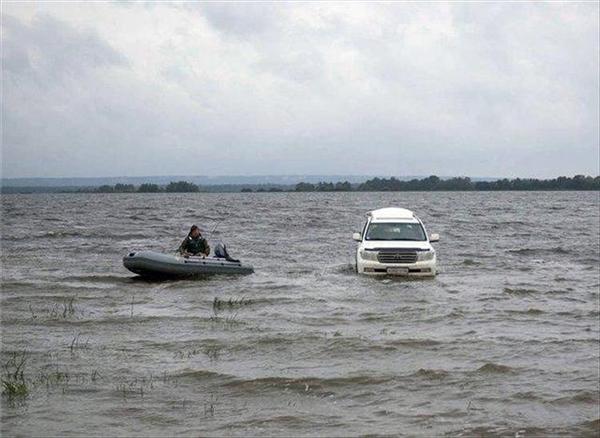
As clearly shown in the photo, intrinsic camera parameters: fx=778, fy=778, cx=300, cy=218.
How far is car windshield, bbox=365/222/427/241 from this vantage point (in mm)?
20891

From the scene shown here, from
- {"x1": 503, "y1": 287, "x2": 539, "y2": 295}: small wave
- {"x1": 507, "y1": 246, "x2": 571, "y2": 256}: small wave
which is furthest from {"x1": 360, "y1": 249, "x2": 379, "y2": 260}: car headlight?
{"x1": 507, "y1": 246, "x2": 571, "y2": 256}: small wave

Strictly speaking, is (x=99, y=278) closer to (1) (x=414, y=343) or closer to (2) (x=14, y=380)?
(1) (x=414, y=343)

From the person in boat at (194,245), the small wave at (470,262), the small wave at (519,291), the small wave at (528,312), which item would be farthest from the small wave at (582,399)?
the small wave at (470,262)

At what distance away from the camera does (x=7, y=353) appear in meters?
11.5

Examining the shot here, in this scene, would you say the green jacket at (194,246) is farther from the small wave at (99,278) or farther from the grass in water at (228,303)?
the grass in water at (228,303)

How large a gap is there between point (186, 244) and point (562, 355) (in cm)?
1228

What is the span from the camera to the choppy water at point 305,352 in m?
8.50

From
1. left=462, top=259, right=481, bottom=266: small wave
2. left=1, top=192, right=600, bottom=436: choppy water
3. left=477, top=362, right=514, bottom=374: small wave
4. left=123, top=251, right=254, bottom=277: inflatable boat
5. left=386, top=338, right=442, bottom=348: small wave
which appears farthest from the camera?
left=462, top=259, right=481, bottom=266: small wave

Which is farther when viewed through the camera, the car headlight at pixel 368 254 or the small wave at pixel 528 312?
the car headlight at pixel 368 254

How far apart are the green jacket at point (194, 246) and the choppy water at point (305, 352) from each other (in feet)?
4.63

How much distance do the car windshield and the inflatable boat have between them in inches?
169

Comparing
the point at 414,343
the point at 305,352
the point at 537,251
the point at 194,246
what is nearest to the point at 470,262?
the point at 537,251

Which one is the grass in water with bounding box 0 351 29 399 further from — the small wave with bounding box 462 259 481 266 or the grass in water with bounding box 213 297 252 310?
the small wave with bounding box 462 259 481 266

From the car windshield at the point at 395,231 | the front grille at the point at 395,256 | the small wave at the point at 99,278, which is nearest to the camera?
the front grille at the point at 395,256
